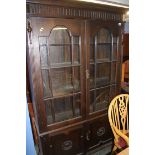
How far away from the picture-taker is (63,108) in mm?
1787

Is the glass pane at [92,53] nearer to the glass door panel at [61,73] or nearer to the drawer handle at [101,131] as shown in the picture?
the glass door panel at [61,73]

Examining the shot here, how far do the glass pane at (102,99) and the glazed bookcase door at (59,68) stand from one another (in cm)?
30

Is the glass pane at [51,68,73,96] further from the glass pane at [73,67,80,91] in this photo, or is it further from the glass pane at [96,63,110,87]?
the glass pane at [96,63,110,87]

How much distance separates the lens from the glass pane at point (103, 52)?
193 cm

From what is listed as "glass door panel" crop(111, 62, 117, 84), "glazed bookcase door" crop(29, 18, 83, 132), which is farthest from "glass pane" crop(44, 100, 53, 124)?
"glass door panel" crop(111, 62, 117, 84)

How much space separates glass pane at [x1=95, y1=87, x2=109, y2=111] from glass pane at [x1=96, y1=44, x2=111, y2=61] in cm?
41

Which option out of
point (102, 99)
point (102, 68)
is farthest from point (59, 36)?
point (102, 99)

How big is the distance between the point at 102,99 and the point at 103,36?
2.68ft

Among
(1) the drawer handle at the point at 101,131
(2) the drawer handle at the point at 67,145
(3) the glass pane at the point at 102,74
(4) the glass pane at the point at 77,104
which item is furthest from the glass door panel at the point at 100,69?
(2) the drawer handle at the point at 67,145
